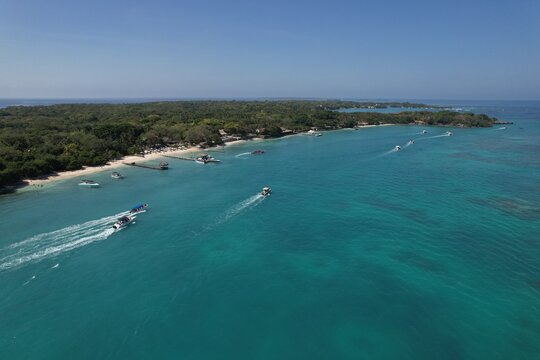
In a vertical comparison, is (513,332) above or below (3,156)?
below

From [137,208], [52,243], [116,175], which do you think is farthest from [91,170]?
[52,243]

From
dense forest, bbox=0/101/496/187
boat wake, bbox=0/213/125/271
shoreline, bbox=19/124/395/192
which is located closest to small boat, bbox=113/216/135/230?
boat wake, bbox=0/213/125/271

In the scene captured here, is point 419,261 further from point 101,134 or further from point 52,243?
point 101,134

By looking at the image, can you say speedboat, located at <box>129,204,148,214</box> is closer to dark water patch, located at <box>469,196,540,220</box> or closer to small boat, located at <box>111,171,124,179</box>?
small boat, located at <box>111,171,124,179</box>

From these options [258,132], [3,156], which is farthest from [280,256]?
[258,132]

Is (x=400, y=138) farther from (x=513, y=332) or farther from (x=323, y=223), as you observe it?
(x=513, y=332)

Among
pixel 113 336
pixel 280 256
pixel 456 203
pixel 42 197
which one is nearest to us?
pixel 113 336
